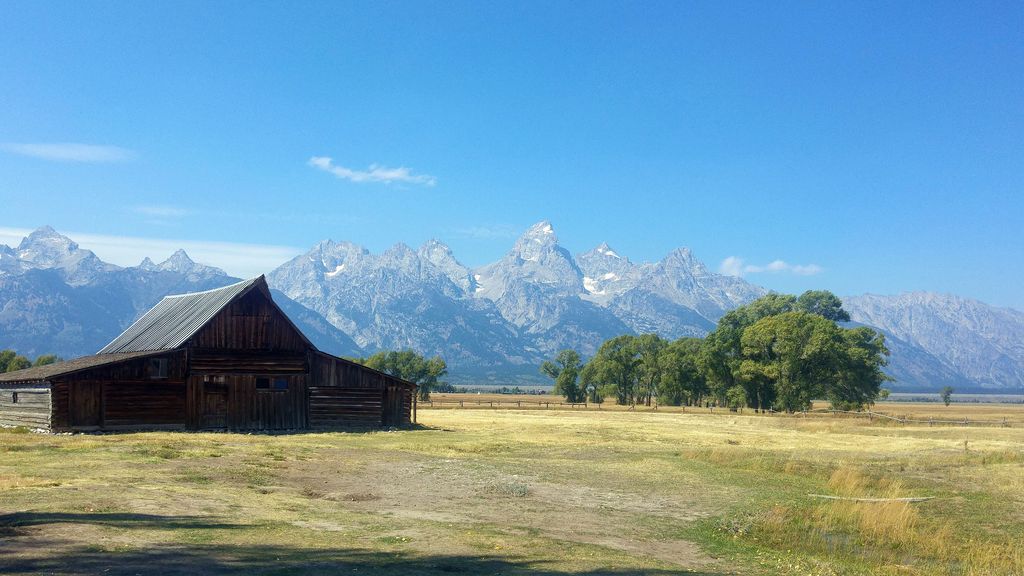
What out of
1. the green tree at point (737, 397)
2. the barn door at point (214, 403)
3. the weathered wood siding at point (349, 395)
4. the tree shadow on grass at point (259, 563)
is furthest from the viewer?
the green tree at point (737, 397)

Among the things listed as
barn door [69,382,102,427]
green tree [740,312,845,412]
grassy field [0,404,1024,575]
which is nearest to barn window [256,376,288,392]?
barn door [69,382,102,427]

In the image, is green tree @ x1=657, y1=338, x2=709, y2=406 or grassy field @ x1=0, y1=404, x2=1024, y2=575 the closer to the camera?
grassy field @ x1=0, y1=404, x2=1024, y2=575

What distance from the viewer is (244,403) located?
5131 cm

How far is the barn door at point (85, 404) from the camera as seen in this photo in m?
45.6

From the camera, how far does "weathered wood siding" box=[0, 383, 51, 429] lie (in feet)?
150

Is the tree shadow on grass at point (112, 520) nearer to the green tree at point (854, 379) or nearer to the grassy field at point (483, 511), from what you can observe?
the grassy field at point (483, 511)

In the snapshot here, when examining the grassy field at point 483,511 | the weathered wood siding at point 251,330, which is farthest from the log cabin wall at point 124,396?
the grassy field at point 483,511

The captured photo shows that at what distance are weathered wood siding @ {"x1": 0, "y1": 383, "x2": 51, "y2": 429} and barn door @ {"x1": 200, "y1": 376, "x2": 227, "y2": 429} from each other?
27.9 ft

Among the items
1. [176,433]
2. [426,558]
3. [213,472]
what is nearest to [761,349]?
[176,433]

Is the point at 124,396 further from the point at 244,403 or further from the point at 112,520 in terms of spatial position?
the point at 112,520

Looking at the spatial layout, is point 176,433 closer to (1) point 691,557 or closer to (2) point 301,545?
(2) point 301,545

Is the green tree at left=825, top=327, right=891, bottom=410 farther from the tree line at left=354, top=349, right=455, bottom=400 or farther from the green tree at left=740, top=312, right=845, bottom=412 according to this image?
the tree line at left=354, top=349, right=455, bottom=400

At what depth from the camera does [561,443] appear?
156 feet

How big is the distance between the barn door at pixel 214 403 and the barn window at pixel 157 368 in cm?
244
